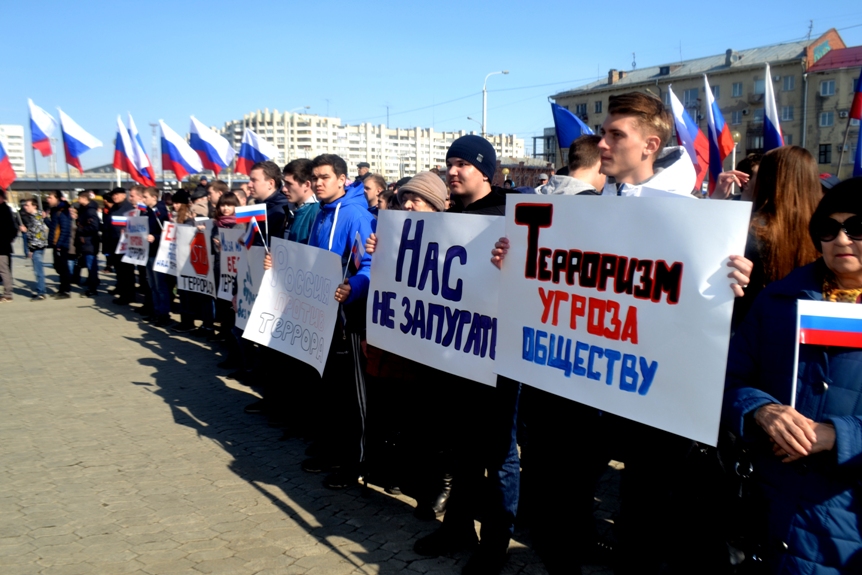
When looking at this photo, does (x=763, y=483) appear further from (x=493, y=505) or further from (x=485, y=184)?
(x=485, y=184)

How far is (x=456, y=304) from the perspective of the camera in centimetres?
358

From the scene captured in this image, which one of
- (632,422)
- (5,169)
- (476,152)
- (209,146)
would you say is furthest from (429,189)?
(209,146)

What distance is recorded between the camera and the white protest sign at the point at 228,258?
7.63 meters

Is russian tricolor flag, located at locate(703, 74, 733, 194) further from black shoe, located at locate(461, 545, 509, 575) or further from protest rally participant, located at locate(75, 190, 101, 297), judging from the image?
protest rally participant, located at locate(75, 190, 101, 297)

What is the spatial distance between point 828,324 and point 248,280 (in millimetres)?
5315

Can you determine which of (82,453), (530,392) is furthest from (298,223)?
(530,392)

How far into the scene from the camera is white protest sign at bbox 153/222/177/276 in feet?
34.4

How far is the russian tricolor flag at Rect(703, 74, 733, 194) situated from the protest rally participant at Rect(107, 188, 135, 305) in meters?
10.8

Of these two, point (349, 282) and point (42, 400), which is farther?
point (42, 400)

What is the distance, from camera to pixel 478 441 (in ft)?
11.8

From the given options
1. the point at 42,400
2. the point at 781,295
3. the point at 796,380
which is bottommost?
the point at 42,400

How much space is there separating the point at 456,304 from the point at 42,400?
564 centimetres

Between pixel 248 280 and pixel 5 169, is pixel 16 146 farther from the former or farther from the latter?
pixel 248 280

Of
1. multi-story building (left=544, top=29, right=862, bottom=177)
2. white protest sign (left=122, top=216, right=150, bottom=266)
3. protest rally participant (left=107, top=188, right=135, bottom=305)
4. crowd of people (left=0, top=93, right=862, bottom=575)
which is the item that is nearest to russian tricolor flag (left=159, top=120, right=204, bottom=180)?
protest rally participant (left=107, top=188, right=135, bottom=305)
